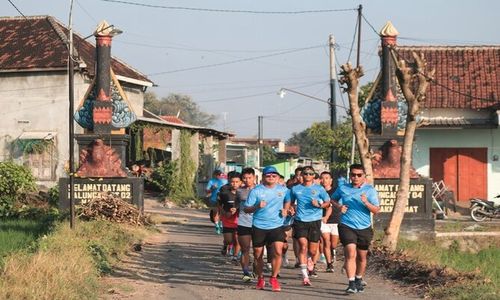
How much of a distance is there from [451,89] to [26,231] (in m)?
16.9

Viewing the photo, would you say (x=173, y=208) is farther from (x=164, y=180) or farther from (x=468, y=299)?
(x=468, y=299)

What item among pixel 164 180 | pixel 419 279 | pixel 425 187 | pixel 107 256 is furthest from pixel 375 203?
pixel 164 180

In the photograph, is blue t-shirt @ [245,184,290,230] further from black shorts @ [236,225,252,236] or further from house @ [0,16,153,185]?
house @ [0,16,153,185]

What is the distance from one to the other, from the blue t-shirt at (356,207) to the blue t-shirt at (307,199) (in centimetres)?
101

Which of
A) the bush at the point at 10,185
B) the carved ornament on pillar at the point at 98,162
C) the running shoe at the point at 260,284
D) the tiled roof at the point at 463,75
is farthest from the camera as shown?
the tiled roof at the point at 463,75

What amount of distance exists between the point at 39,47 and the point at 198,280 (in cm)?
2468

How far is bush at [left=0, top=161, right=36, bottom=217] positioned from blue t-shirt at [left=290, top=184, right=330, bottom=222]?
1502 cm

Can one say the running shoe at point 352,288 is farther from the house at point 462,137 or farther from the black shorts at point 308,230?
the house at point 462,137

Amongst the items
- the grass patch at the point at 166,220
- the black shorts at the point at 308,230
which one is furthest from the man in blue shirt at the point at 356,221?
the grass patch at the point at 166,220

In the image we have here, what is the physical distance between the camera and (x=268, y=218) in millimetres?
12023

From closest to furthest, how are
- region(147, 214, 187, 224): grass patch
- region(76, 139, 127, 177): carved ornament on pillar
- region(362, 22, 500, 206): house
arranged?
region(76, 139, 127, 177): carved ornament on pillar < region(147, 214, 187, 224): grass patch < region(362, 22, 500, 206): house

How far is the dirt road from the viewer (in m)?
11.6

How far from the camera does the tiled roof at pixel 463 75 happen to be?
30.0m

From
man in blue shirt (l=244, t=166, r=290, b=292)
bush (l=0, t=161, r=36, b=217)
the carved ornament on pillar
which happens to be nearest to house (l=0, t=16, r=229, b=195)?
bush (l=0, t=161, r=36, b=217)
